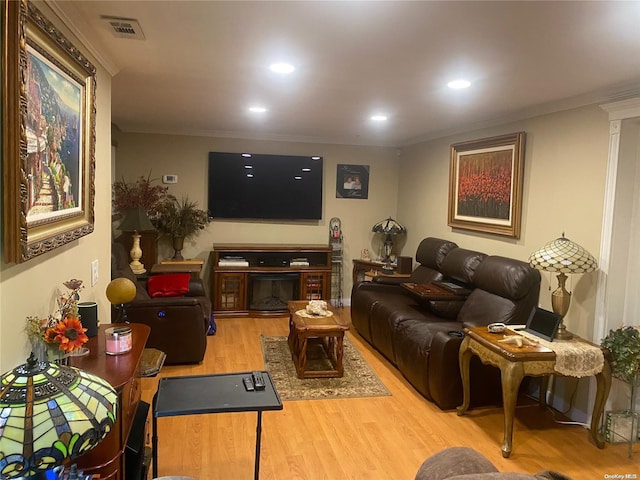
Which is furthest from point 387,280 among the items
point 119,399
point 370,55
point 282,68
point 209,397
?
point 119,399

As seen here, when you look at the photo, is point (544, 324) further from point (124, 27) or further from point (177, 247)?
point (177, 247)

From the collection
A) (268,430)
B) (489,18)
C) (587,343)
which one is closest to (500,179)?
(587,343)

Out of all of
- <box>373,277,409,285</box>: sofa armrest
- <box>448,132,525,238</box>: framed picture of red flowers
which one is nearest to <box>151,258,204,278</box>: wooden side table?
<box>373,277,409,285</box>: sofa armrest

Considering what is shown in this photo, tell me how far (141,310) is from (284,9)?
2.88 meters

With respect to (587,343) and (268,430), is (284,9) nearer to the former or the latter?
(268,430)

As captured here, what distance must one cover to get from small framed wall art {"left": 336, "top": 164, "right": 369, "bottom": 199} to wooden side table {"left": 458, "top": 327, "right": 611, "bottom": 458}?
3.64 meters

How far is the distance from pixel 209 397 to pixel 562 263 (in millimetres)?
2350

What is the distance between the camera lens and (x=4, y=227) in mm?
1405

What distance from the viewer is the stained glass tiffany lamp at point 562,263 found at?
301 centimetres

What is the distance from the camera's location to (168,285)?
4738mm

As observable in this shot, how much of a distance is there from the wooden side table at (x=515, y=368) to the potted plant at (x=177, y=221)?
3877 millimetres

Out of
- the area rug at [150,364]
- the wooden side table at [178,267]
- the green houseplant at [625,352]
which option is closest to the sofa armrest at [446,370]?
the green houseplant at [625,352]

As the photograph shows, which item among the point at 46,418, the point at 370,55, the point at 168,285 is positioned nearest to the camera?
the point at 46,418

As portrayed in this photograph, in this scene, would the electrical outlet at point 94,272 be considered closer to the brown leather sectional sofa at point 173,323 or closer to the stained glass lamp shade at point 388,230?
the brown leather sectional sofa at point 173,323
